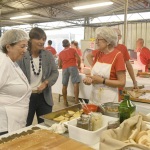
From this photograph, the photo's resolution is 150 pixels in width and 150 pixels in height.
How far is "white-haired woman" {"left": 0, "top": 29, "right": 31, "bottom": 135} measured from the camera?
136 cm

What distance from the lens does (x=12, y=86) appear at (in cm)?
Result: 139

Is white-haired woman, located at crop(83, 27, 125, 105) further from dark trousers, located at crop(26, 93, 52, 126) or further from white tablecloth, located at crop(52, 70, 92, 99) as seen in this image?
white tablecloth, located at crop(52, 70, 92, 99)

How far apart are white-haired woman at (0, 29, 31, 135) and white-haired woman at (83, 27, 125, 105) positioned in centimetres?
59

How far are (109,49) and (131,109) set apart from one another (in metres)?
0.75

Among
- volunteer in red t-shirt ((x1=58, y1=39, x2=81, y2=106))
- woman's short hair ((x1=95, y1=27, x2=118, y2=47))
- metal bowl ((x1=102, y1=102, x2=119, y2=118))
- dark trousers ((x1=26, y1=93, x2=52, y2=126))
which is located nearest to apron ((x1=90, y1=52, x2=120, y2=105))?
woman's short hair ((x1=95, y1=27, x2=118, y2=47))

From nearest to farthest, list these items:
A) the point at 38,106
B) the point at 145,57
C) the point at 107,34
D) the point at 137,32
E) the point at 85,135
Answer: the point at 85,135 → the point at 107,34 → the point at 38,106 → the point at 145,57 → the point at 137,32

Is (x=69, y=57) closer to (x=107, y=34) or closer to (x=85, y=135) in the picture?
(x=107, y=34)

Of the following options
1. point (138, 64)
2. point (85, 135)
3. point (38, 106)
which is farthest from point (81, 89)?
point (85, 135)

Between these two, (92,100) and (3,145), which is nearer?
(3,145)

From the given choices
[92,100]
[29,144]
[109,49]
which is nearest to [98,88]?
[92,100]

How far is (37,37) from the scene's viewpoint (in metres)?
1.79

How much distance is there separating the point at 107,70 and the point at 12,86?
0.82 metres

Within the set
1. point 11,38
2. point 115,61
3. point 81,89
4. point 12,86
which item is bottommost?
point 81,89

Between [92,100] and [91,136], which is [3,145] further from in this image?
[92,100]
